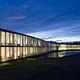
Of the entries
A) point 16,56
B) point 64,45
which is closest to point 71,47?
point 64,45

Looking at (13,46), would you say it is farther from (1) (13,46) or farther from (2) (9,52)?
(2) (9,52)

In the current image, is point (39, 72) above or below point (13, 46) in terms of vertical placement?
below

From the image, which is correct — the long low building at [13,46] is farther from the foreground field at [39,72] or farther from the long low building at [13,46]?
the foreground field at [39,72]

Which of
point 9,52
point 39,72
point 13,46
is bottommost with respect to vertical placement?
point 39,72

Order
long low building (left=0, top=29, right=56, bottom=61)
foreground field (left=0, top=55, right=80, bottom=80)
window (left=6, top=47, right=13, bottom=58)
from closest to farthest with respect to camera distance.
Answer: foreground field (left=0, top=55, right=80, bottom=80) < long low building (left=0, top=29, right=56, bottom=61) < window (left=6, top=47, right=13, bottom=58)

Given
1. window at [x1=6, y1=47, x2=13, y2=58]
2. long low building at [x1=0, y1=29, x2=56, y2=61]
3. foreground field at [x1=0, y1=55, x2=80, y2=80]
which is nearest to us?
foreground field at [x1=0, y1=55, x2=80, y2=80]

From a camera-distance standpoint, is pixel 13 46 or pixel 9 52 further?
pixel 13 46

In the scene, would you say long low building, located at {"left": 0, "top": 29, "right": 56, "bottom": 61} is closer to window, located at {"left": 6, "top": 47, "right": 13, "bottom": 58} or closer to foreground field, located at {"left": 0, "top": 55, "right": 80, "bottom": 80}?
window, located at {"left": 6, "top": 47, "right": 13, "bottom": 58}

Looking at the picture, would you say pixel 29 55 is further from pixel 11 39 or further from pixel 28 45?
pixel 11 39

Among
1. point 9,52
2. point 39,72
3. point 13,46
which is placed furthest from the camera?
point 13,46

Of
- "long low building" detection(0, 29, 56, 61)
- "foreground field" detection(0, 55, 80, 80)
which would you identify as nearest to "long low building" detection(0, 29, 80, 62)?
"long low building" detection(0, 29, 56, 61)

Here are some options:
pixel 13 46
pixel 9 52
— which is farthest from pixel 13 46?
pixel 9 52

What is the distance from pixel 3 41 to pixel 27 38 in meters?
11.0

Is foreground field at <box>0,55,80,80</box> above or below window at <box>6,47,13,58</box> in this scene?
below
